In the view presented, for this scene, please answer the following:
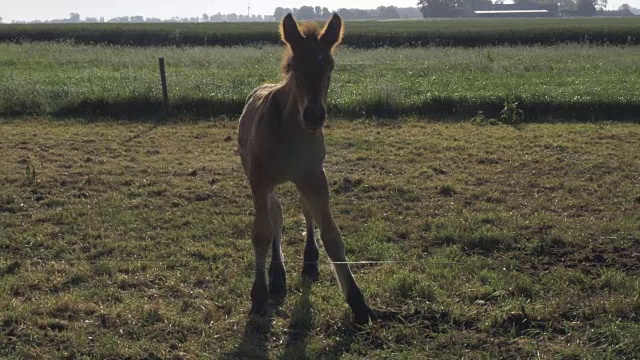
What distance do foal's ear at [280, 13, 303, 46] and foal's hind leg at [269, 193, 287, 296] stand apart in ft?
5.24

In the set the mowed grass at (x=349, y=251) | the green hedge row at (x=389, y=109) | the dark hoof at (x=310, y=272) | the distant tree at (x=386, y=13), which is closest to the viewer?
the mowed grass at (x=349, y=251)

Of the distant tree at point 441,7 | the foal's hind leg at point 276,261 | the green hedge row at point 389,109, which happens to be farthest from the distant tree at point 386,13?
the foal's hind leg at point 276,261

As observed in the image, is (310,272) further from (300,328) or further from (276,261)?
(300,328)

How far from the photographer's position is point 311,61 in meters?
5.02

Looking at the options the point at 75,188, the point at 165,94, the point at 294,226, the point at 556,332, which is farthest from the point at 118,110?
the point at 556,332

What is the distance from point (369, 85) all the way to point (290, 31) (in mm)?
12476

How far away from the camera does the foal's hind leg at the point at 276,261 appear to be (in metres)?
6.09

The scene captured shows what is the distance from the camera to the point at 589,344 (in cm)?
495

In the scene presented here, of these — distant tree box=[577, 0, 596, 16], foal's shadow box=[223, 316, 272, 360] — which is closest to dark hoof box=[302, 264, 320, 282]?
foal's shadow box=[223, 316, 272, 360]

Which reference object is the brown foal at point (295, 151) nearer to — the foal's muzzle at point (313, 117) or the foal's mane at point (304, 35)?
the foal's mane at point (304, 35)

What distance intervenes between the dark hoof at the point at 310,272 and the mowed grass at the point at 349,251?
0.15 m

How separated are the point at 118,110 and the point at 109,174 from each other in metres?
5.88

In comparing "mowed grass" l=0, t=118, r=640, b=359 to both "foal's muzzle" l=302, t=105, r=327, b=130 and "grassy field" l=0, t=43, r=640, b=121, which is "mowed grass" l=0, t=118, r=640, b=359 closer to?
"foal's muzzle" l=302, t=105, r=327, b=130

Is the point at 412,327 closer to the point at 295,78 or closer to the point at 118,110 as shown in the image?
the point at 295,78
